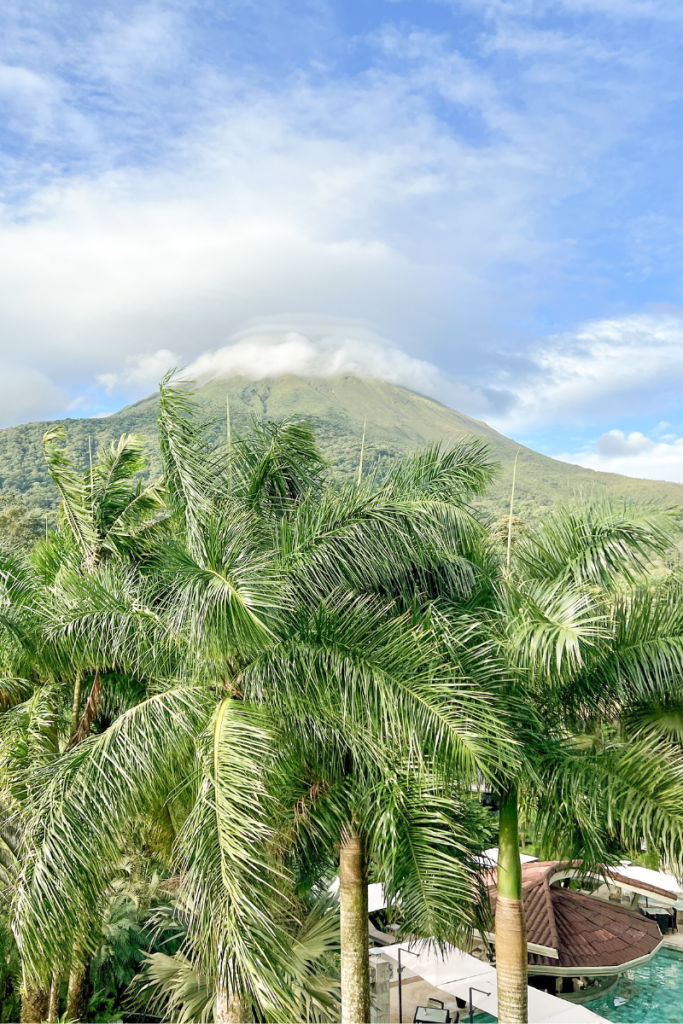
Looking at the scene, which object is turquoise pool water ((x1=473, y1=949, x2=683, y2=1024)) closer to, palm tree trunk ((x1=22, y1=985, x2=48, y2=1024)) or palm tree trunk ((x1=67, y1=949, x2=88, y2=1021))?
palm tree trunk ((x1=67, y1=949, x2=88, y2=1021))

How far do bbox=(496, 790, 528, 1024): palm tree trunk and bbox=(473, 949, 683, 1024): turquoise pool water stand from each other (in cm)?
581

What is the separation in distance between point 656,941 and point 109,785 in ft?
35.4

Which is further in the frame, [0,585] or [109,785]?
[0,585]

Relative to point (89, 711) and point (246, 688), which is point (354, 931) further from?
point (89, 711)

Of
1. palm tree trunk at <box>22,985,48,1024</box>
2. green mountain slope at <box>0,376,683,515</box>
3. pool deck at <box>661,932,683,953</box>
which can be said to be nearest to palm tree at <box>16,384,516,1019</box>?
green mountain slope at <box>0,376,683,515</box>

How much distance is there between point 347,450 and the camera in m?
23.3

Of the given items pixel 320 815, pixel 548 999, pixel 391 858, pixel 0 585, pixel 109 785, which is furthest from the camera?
pixel 548 999

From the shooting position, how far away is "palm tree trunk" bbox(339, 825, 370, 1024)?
730 centimetres

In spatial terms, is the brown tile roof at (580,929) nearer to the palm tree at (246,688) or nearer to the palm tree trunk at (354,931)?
the palm tree trunk at (354,931)

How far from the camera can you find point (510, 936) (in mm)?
7371

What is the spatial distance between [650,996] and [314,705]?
12.2m

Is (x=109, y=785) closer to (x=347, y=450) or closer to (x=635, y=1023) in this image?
(x=635, y=1023)

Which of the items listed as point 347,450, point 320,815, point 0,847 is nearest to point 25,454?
point 347,450

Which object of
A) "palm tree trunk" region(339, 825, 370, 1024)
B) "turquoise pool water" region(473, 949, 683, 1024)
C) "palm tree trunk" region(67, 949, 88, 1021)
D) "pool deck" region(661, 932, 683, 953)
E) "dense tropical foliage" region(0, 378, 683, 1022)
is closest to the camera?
"dense tropical foliage" region(0, 378, 683, 1022)
